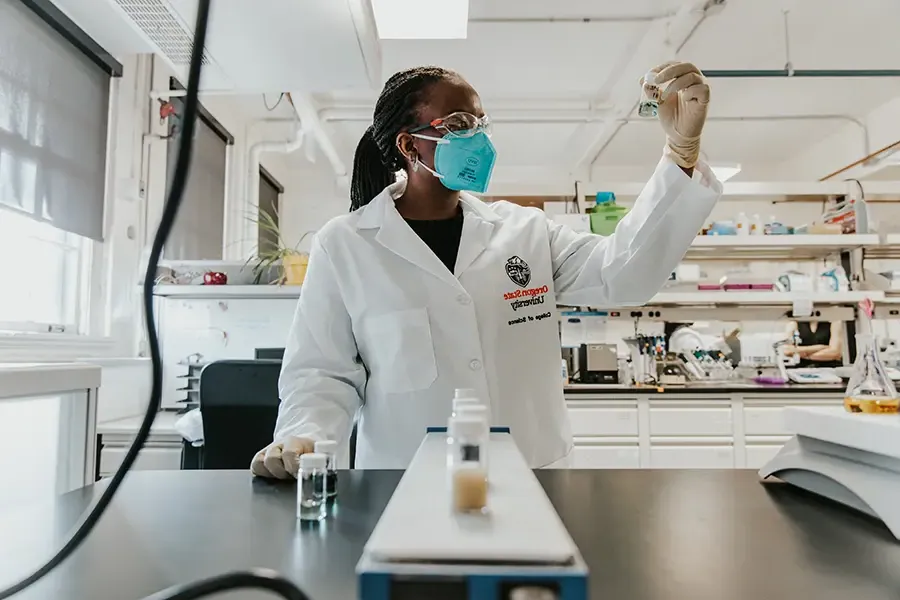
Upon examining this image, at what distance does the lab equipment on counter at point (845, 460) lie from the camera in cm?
53

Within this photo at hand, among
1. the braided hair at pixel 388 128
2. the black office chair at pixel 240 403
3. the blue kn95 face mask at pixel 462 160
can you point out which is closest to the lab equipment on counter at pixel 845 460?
the blue kn95 face mask at pixel 462 160

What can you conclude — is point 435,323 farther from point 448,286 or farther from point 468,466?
point 468,466

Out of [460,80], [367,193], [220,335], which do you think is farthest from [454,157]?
[220,335]

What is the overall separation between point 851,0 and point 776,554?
3732mm

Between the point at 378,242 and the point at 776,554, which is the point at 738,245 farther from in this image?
the point at 776,554

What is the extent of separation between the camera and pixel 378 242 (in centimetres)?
118

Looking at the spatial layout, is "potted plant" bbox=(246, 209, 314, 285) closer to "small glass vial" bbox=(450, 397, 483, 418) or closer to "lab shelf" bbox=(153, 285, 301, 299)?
"lab shelf" bbox=(153, 285, 301, 299)

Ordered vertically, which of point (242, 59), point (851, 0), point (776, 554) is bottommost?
point (776, 554)

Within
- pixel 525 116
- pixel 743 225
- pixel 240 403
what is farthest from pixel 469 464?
pixel 525 116

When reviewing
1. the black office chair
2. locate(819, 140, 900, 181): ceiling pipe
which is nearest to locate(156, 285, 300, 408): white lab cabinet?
the black office chair

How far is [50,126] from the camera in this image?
97.0 inches

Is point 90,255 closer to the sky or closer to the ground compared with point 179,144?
closer to the sky

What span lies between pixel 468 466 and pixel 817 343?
4.08m

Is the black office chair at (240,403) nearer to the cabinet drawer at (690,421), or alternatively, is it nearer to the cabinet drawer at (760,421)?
the cabinet drawer at (690,421)
